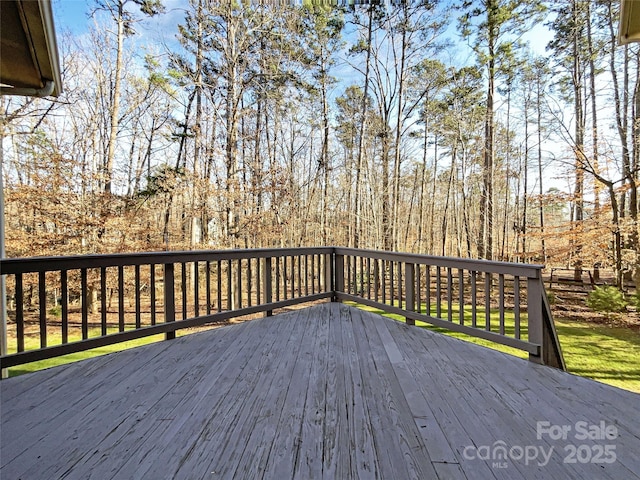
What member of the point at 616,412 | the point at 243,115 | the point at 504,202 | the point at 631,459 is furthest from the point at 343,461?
the point at 504,202

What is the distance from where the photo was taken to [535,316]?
8.34 ft

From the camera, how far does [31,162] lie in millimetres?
5809

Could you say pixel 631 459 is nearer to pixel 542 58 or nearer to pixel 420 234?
pixel 542 58

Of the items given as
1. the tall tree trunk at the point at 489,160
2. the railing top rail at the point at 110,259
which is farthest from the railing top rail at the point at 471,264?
the tall tree trunk at the point at 489,160

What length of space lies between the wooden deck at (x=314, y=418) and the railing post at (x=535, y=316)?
22cm

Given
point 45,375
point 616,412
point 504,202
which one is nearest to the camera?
point 616,412

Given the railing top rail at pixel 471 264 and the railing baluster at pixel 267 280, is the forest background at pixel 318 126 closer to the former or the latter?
the railing baluster at pixel 267 280

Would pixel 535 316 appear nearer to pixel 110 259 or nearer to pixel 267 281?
pixel 267 281

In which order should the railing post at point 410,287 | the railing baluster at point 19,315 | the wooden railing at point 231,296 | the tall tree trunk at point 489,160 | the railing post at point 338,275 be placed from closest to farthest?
the railing baluster at point 19,315, the wooden railing at point 231,296, the railing post at point 410,287, the railing post at point 338,275, the tall tree trunk at point 489,160

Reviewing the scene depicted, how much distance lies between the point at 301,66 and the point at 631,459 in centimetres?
965

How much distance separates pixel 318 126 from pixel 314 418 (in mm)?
9180

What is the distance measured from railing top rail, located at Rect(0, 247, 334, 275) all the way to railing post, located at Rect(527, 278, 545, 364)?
114 inches

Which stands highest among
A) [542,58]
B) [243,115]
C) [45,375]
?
[542,58]

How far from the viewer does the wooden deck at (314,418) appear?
1329 millimetres
